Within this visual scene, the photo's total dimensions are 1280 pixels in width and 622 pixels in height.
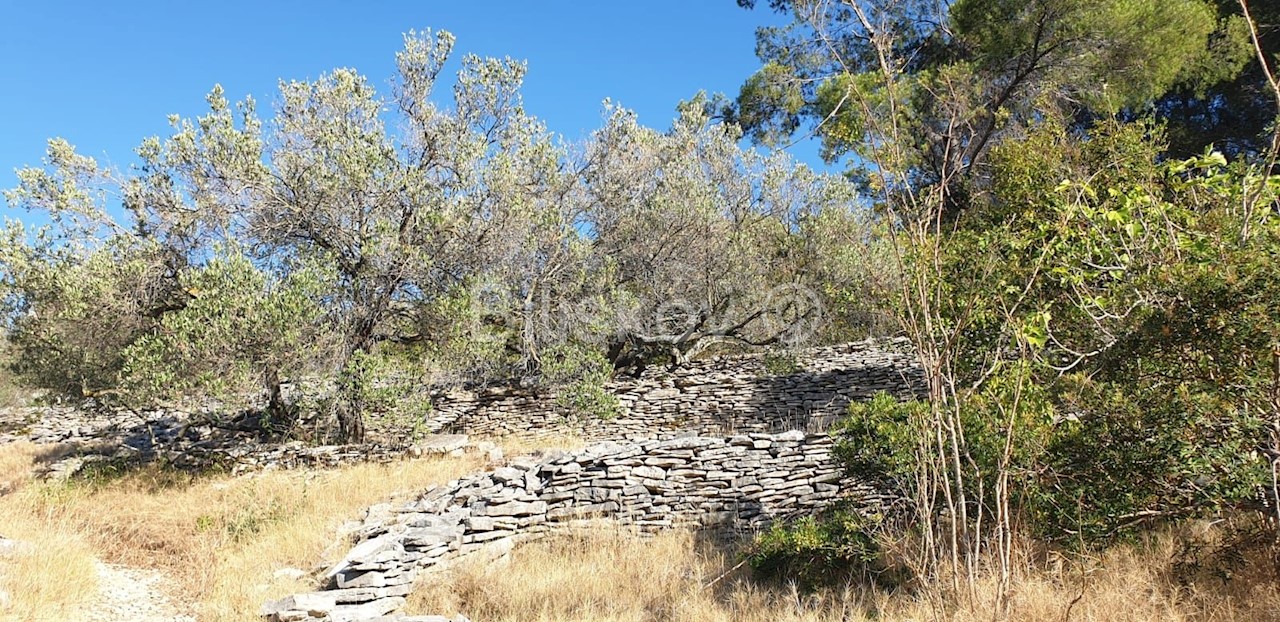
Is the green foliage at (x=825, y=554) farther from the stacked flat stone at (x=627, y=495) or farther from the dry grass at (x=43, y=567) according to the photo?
the dry grass at (x=43, y=567)

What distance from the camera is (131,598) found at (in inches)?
257

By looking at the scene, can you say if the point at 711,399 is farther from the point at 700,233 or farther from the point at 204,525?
the point at 204,525

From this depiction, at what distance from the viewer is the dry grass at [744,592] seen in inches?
161

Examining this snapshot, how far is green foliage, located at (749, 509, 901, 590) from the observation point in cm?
578

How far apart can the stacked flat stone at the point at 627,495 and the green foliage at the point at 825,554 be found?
1032 mm

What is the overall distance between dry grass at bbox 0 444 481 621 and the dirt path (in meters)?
0.14

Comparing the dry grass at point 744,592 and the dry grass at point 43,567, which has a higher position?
the dry grass at point 43,567

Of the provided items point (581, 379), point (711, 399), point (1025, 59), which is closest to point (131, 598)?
point (581, 379)

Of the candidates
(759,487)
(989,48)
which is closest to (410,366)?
(759,487)

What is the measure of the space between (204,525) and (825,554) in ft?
23.0

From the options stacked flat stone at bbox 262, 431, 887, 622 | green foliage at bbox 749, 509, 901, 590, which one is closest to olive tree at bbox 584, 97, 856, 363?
stacked flat stone at bbox 262, 431, 887, 622

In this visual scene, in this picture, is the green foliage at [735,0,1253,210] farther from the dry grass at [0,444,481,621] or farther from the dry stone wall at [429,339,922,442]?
the dry grass at [0,444,481,621]

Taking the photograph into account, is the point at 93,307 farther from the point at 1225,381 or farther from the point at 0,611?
the point at 1225,381

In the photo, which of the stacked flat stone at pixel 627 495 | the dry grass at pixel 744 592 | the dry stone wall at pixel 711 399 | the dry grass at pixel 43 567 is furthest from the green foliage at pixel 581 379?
the dry grass at pixel 43 567
